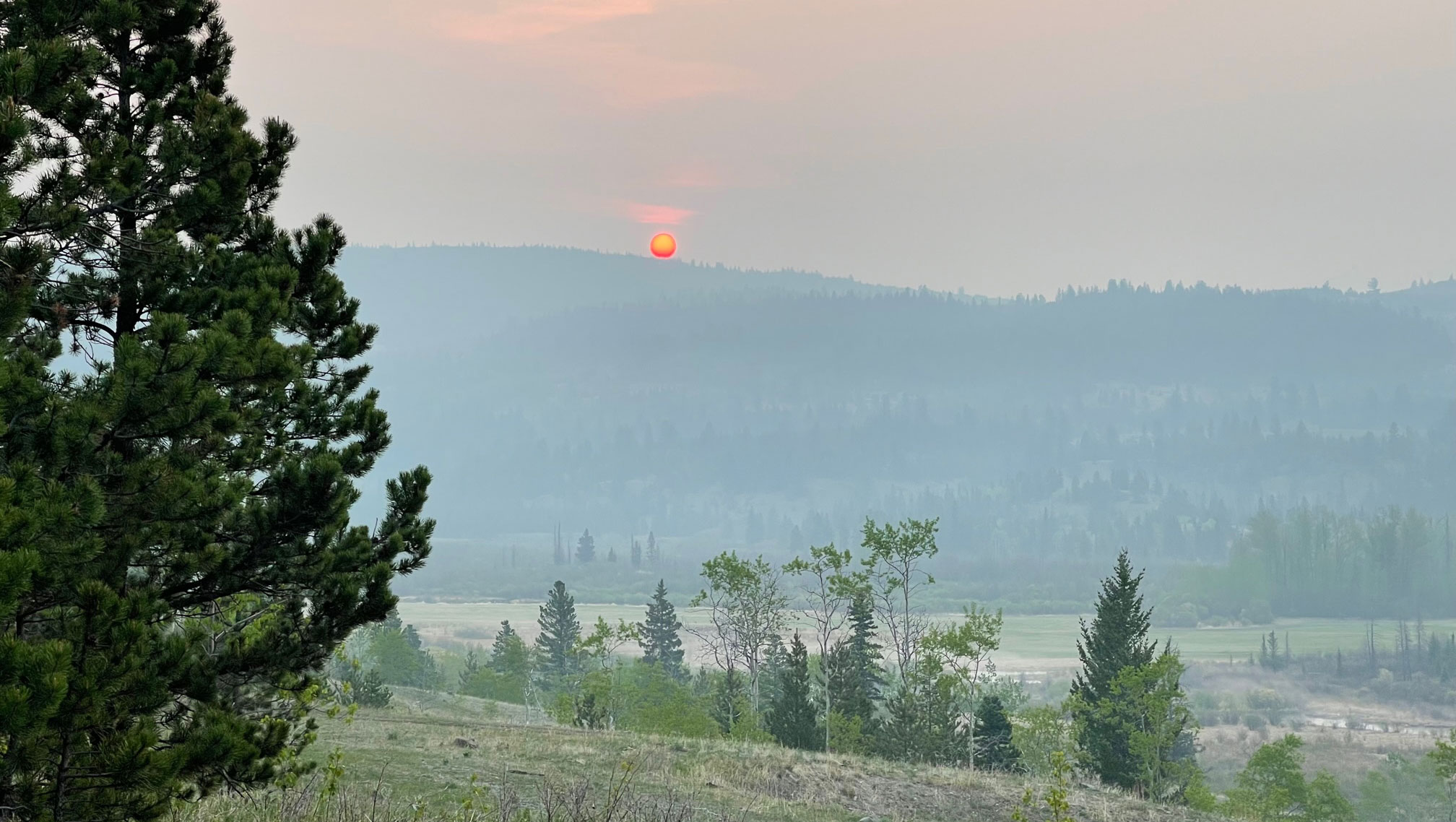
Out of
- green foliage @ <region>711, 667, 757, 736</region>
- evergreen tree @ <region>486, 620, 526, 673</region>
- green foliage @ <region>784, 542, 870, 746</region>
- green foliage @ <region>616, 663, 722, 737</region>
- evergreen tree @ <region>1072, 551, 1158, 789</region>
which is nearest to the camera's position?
evergreen tree @ <region>1072, 551, 1158, 789</region>

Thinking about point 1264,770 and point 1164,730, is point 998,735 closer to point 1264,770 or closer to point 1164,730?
point 1164,730

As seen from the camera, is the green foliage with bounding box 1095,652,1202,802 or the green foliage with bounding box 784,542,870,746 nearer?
the green foliage with bounding box 1095,652,1202,802

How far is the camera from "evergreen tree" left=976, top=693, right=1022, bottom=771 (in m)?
65.4

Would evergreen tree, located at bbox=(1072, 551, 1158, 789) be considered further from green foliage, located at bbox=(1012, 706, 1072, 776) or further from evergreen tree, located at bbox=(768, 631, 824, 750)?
evergreen tree, located at bbox=(768, 631, 824, 750)

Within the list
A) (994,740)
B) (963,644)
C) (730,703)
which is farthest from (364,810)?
(730,703)

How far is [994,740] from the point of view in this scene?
216 feet

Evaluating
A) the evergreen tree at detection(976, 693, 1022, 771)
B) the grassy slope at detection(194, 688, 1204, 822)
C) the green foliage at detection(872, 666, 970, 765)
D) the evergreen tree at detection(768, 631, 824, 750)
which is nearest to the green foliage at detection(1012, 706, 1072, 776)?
the green foliage at detection(872, 666, 970, 765)

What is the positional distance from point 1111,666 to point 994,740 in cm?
970

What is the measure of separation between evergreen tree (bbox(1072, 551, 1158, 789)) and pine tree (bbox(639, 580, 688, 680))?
66096mm

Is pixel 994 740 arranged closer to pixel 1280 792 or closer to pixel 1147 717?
pixel 1147 717

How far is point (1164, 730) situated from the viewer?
204 feet

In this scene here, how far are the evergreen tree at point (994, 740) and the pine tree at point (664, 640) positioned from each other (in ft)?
212

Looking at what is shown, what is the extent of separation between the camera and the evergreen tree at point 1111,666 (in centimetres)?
6588

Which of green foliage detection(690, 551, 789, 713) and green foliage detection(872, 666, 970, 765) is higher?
green foliage detection(690, 551, 789, 713)
